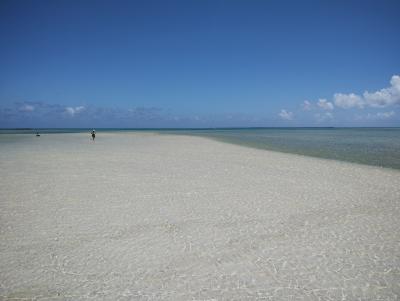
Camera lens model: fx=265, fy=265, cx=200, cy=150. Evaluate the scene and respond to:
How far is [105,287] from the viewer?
192 inches

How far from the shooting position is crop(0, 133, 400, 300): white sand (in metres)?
4.90

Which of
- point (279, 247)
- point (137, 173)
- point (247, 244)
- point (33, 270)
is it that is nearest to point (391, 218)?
point (279, 247)

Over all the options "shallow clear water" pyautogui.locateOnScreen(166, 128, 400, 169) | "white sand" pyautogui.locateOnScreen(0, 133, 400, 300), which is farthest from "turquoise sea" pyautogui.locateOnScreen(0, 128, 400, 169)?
"white sand" pyautogui.locateOnScreen(0, 133, 400, 300)

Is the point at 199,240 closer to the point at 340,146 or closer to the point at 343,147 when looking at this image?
the point at 343,147

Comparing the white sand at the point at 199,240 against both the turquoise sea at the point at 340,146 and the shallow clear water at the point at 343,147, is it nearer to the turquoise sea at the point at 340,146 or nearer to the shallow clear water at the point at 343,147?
the shallow clear water at the point at 343,147

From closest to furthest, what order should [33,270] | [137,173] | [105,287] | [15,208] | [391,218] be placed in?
[105,287]
[33,270]
[391,218]
[15,208]
[137,173]

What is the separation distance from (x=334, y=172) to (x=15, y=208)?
15.3 m

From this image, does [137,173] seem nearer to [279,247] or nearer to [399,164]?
[279,247]

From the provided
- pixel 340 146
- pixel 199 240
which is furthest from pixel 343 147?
pixel 199 240

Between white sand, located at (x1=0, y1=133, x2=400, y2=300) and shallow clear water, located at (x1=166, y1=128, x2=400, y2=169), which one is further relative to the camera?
shallow clear water, located at (x1=166, y1=128, x2=400, y2=169)

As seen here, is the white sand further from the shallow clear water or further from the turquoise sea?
the turquoise sea

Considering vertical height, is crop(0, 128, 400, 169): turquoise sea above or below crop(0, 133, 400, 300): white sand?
above

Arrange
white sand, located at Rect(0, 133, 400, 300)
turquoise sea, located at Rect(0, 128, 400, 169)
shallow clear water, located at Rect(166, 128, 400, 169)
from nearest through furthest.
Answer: white sand, located at Rect(0, 133, 400, 300), shallow clear water, located at Rect(166, 128, 400, 169), turquoise sea, located at Rect(0, 128, 400, 169)

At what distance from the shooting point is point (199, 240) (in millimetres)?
6719
